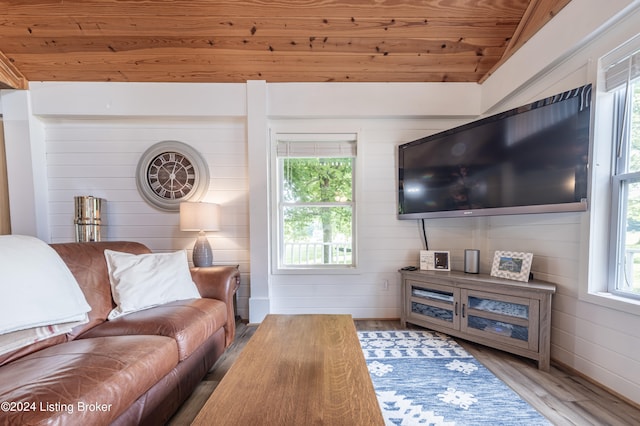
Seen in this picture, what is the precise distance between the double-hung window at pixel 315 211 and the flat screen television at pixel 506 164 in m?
0.63

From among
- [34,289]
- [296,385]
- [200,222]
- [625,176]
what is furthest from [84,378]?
[625,176]

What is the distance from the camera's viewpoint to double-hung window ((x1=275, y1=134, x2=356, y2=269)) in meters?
2.77

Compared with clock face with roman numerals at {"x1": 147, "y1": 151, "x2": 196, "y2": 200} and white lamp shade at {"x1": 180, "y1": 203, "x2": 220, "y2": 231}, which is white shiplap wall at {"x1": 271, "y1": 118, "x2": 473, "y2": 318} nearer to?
white lamp shade at {"x1": 180, "y1": 203, "x2": 220, "y2": 231}

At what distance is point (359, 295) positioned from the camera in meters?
2.70

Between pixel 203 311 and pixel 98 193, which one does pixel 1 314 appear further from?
pixel 98 193

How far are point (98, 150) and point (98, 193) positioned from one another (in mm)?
480

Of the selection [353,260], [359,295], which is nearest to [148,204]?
[353,260]

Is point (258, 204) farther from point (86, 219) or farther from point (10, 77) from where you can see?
point (10, 77)

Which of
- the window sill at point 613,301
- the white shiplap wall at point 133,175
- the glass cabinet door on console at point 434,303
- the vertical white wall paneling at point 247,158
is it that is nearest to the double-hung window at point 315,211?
the vertical white wall paneling at point 247,158

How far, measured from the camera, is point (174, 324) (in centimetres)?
141

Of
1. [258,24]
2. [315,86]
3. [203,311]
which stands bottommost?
[203,311]

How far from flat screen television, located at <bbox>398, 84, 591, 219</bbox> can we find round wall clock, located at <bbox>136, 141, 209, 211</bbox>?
88.9 inches

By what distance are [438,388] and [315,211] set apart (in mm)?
1910

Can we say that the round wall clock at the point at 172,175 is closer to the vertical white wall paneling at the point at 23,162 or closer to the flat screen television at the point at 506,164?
the vertical white wall paneling at the point at 23,162
